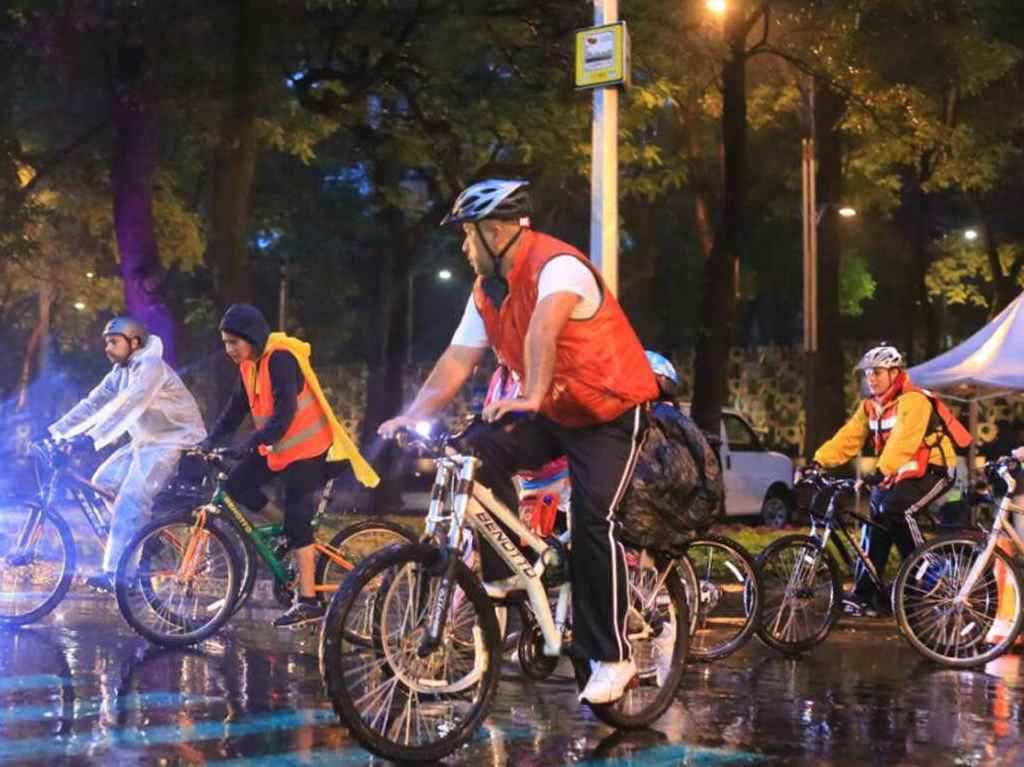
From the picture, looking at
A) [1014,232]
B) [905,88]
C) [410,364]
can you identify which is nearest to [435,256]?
[410,364]

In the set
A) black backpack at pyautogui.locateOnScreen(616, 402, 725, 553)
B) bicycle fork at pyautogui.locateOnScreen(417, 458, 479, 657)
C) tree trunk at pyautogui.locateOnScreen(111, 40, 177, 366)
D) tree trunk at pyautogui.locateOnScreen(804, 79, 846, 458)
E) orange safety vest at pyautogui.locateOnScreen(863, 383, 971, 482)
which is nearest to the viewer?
bicycle fork at pyautogui.locateOnScreen(417, 458, 479, 657)

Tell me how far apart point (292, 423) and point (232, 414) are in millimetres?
533

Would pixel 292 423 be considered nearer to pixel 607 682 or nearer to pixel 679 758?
pixel 607 682

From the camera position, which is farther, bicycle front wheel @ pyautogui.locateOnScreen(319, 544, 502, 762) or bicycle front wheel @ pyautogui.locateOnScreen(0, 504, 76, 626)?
bicycle front wheel @ pyautogui.locateOnScreen(0, 504, 76, 626)

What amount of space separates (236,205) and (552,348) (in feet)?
35.3

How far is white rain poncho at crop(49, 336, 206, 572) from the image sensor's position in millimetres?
8781

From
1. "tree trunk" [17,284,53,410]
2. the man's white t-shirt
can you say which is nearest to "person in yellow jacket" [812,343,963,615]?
the man's white t-shirt

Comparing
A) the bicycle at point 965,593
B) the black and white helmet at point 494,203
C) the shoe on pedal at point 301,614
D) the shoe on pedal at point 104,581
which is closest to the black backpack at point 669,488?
the black and white helmet at point 494,203

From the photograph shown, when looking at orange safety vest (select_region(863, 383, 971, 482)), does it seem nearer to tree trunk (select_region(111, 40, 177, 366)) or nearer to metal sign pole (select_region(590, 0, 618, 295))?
metal sign pole (select_region(590, 0, 618, 295))

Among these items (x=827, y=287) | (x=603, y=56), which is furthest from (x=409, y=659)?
(x=827, y=287)

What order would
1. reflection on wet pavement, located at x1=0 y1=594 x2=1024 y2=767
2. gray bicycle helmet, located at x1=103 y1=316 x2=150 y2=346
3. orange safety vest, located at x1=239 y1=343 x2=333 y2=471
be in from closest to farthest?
reflection on wet pavement, located at x1=0 y1=594 x2=1024 y2=767 < orange safety vest, located at x1=239 y1=343 x2=333 y2=471 < gray bicycle helmet, located at x1=103 y1=316 x2=150 y2=346

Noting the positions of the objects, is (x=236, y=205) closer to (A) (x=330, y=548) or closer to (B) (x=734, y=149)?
(B) (x=734, y=149)

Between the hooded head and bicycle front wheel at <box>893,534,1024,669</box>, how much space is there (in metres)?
3.77

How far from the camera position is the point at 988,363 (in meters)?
14.5
